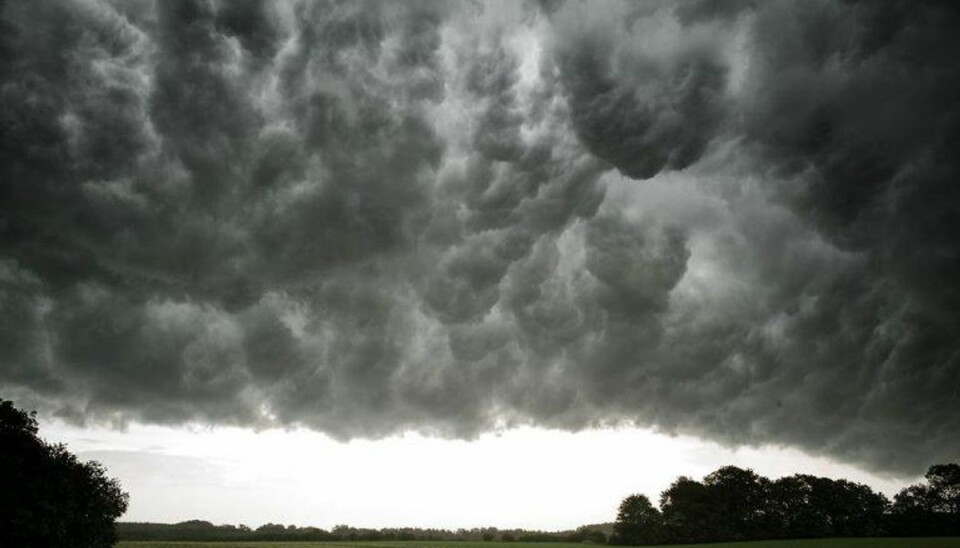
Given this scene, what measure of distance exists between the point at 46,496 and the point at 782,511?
515 feet

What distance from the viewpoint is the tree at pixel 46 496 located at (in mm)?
46438

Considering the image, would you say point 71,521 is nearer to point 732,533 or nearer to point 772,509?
point 732,533

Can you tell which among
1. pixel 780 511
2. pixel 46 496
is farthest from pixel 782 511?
pixel 46 496

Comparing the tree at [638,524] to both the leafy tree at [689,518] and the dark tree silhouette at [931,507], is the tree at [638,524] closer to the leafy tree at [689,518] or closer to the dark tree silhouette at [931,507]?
the leafy tree at [689,518]

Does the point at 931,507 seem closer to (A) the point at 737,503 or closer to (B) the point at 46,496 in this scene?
(A) the point at 737,503

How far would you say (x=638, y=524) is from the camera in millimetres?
141750

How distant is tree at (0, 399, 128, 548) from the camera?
152ft

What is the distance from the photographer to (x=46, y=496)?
5012 cm

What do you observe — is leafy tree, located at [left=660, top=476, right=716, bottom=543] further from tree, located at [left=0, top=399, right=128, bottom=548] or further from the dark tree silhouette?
tree, located at [left=0, top=399, right=128, bottom=548]

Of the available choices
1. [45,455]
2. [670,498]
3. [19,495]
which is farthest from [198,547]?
[670,498]

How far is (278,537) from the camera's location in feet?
547

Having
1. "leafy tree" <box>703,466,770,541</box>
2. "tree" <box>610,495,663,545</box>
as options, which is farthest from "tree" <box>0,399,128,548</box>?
"leafy tree" <box>703,466,770,541</box>

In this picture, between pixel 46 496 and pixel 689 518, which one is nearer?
pixel 46 496

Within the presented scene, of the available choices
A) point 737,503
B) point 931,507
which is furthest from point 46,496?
point 931,507
